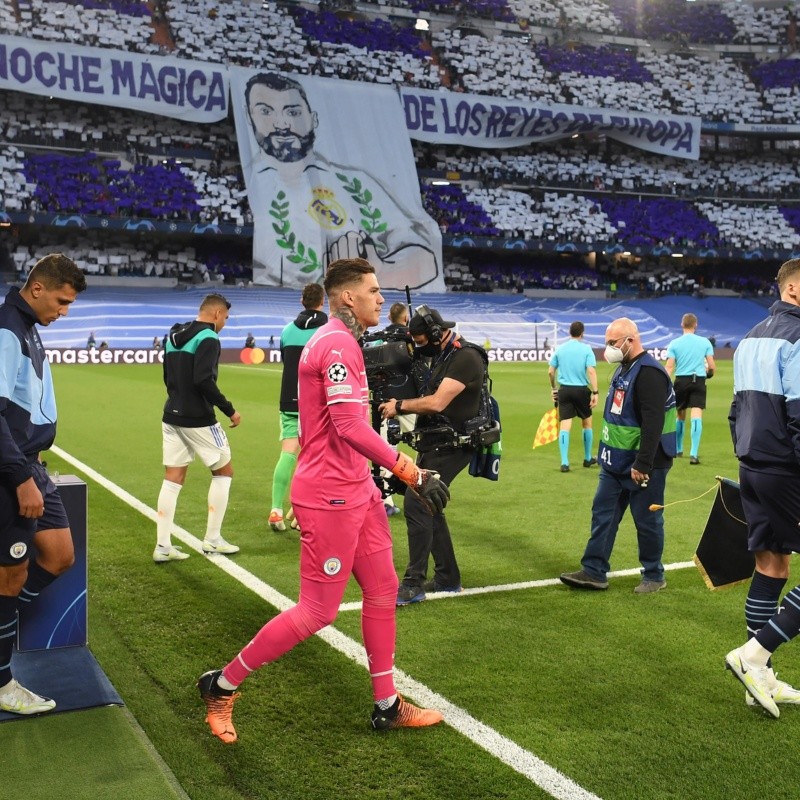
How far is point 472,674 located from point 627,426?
2436mm

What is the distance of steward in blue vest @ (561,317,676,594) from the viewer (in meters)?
6.61

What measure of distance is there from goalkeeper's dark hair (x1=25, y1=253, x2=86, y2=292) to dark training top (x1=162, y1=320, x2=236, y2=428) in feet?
9.52

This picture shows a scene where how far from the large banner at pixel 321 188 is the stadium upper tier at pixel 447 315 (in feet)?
7.41

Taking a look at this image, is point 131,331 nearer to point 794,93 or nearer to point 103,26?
point 103,26

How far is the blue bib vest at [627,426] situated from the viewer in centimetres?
673

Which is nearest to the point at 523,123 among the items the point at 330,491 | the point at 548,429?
the point at 548,429

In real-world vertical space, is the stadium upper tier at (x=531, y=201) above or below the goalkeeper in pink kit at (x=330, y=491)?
above

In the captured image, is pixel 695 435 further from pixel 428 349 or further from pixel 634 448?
pixel 428 349

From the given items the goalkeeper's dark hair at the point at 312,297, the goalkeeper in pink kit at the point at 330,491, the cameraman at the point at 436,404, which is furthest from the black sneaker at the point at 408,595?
the goalkeeper's dark hair at the point at 312,297

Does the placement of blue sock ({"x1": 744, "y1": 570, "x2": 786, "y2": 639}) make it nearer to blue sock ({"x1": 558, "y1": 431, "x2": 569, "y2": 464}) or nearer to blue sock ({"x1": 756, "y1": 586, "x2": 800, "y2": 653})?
blue sock ({"x1": 756, "y1": 586, "x2": 800, "y2": 653})

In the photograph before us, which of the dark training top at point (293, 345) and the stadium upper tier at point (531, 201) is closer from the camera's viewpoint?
the dark training top at point (293, 345)

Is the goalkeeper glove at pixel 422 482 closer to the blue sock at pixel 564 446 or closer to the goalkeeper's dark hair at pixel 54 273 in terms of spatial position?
the goalkeeper's dark hair at pixel 54 273

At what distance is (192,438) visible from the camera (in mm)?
7836

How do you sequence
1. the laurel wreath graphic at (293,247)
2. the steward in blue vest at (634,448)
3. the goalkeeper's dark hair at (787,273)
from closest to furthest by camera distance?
the goalkeeper's dark hair at (787,273) < the steward in blue vest at (634,448) < the laurel wreath graphic at (293,247)
